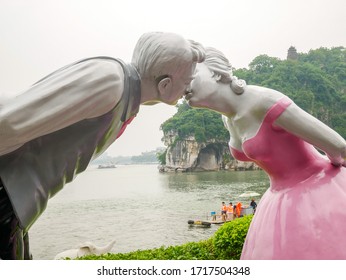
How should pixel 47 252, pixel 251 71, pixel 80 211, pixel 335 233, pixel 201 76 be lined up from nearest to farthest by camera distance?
1. pixel 335 233
2. pixel 201 76
3. pixel 47 252
4. pixel 80 211
5. pixel 251 71

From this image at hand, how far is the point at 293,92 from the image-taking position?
1278 inches

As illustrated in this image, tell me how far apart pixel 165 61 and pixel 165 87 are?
0.09m

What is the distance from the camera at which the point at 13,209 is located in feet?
3.77

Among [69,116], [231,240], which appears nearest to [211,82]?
[69,116]

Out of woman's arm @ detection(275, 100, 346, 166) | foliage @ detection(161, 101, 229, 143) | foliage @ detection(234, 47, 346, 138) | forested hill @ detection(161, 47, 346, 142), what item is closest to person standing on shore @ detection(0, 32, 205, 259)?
woman's arm @ detection(275, 100, 346, 166)

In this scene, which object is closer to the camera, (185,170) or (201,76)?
(201,76)

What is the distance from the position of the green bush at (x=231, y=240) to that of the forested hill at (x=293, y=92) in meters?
28.6

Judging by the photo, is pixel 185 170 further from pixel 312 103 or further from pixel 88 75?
pixel 88 75

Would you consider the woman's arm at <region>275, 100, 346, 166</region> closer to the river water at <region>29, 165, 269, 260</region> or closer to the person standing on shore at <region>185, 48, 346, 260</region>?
the person standing on shore at <region>185, 48, 346, 260</region>

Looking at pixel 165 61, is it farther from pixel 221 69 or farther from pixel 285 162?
pixel 285 162

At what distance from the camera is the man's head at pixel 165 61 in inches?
49.2

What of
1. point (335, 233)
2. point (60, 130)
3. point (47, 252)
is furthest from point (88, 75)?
point (47, 252)
